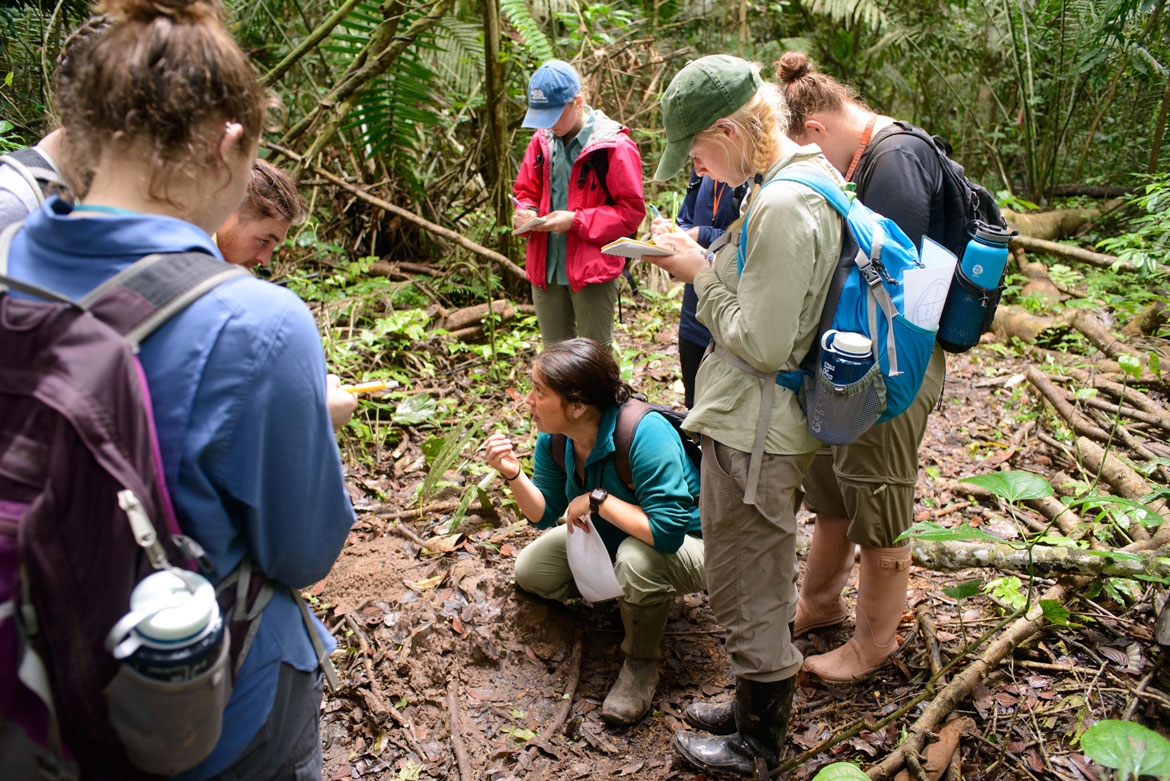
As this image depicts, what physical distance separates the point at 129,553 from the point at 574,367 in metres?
1.87

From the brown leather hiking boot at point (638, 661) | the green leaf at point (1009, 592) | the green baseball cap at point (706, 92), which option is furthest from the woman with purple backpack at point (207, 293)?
the green leaf at point (1009, 592)

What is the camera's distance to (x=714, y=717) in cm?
262

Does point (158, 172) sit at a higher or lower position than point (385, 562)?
higher

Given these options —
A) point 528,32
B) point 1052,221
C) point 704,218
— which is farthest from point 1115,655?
point 1052,221

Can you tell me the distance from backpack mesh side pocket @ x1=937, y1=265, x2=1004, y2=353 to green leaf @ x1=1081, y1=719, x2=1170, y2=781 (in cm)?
115

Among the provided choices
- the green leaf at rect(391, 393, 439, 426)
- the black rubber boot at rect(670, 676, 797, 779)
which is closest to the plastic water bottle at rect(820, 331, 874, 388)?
the black rubber boot at rect(670, 676, 797, 779)

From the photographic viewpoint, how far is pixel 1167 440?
13.2ft

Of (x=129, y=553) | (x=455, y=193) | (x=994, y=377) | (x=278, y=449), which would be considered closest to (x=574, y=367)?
(x=278, y=449)

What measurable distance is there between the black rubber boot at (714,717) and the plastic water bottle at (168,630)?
2008 millimetres

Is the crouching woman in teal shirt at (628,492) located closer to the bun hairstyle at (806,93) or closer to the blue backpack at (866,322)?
the blue backpack at (866,322)

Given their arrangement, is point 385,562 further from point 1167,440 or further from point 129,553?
point 1167,440

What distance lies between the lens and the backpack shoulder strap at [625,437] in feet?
9.18

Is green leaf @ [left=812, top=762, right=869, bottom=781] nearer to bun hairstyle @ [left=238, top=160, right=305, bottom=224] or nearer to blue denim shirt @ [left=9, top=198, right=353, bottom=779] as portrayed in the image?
blue denim shirt @ [left=9, top=198, right=353, bottom=779]

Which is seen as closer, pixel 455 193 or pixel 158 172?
pixel 158 172
